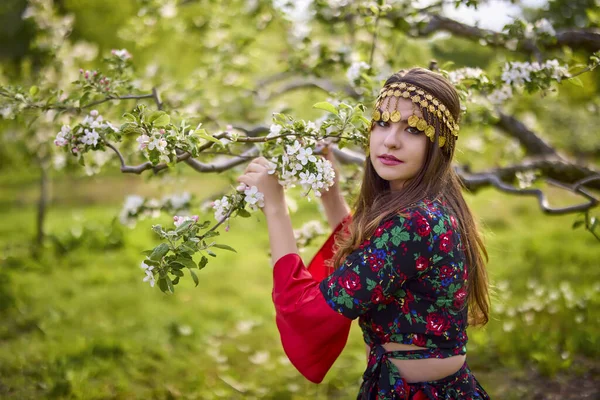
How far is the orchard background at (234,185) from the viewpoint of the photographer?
2.01 meters

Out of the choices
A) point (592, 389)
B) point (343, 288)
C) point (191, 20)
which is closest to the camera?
point (343, 288)

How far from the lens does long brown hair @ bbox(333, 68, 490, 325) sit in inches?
67.5

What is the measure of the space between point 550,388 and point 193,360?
240 cm

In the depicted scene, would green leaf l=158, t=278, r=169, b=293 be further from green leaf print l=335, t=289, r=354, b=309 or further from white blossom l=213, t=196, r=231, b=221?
green leaf print l=335, t=289, r=354, b=309

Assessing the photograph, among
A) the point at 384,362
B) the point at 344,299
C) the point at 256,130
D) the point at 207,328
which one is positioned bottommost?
the point at 207,328

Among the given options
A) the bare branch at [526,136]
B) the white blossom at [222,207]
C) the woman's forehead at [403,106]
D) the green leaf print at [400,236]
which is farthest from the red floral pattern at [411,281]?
the bare branch at [526,136]

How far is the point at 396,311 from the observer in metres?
1.71

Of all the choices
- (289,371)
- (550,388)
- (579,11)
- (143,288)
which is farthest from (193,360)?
(579,11)

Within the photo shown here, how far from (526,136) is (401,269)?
8.80 feet

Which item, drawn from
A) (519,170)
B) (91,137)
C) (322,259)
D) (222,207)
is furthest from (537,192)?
(91,137)

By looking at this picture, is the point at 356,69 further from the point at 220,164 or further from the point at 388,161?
the point at 388,161

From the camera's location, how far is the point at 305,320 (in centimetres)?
166

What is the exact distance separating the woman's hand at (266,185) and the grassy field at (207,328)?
20cm

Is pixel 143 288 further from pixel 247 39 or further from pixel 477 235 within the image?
pixel 477 235
